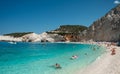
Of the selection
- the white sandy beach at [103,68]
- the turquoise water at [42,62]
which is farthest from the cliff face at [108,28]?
the white sandy beach at [103,68]

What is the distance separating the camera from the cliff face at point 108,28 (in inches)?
3290

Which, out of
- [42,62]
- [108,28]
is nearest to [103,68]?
[42,62]

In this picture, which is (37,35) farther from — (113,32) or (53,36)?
(113,32)

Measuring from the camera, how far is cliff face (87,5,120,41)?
83.6 m

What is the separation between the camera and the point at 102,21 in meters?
94.8

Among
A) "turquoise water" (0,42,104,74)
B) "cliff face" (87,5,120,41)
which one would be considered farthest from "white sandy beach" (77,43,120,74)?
"cliff face" (87,5,120,41)

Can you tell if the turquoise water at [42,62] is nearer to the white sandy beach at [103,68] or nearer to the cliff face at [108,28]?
the white sandy beach at [103,68]

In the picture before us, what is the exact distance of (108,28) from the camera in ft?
293

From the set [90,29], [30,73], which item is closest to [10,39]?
[90,29]

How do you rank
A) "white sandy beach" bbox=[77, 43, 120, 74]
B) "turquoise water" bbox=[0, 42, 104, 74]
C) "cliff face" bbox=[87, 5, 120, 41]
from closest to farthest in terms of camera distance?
"white sandy beach" bbox=[77, 43, 120, 74] → "turquoise water" bbox=[0, 42, 104, 74] → "cliff face" bbox=[87, 5, 120, 41]

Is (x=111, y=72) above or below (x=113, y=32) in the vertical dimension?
below

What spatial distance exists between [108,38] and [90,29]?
17663mm

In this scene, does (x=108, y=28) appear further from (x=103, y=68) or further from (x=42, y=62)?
(x=103, y=68)

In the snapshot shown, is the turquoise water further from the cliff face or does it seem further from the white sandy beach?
the cliff face
